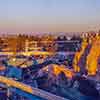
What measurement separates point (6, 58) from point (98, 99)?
787 mm

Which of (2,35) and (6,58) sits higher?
(2,35)

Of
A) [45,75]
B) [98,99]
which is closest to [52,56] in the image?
[45,75]

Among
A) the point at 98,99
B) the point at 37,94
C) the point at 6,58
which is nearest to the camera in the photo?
the point at 98,99

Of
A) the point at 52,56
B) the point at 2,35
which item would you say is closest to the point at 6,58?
the point at 2,35

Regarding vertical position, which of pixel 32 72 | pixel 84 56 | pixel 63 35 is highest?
pixel 63 35

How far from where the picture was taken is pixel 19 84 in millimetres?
2240

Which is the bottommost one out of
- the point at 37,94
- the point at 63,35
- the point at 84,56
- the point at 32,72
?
the point at 37,94

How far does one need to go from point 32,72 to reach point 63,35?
35 centimetres

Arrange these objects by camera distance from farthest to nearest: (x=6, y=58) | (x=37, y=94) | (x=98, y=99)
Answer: (x=6, y=58)
(x=37, y=94)
(x=98, y=99)

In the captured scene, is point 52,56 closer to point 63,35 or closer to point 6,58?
point 63,35

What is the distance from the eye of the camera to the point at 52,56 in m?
2.22

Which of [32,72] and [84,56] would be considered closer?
[84,56]

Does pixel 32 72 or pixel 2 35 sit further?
pixel 2 35

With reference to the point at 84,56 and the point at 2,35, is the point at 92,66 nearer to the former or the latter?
the point at 84,56
